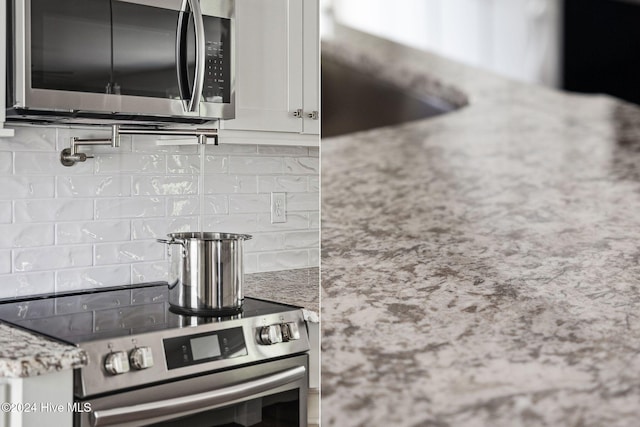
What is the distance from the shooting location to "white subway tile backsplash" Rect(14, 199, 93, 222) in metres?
1.88

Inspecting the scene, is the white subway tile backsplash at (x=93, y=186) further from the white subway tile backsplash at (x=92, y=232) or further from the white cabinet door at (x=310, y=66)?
the white cabinet door at (x=310, y=66)

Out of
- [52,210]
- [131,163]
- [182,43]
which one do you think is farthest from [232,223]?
[182,43]

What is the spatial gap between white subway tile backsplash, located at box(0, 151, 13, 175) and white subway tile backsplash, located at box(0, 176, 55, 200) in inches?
0.7

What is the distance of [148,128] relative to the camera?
2.09m

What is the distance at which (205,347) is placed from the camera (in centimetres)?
160

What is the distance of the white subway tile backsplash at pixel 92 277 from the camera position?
6.49 ft

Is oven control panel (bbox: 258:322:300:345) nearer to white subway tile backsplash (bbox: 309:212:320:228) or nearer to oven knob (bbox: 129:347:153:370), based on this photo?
oven knob (bbox: 129:347:153:370)

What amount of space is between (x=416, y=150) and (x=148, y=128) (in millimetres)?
1882

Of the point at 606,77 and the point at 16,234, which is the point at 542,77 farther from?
the point at 16,234

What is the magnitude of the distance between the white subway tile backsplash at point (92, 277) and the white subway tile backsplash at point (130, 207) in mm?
174

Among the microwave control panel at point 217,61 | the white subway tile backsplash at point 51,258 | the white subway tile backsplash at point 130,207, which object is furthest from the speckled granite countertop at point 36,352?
the microwave control panel at point 217,61

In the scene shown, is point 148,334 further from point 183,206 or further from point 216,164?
point 216,164

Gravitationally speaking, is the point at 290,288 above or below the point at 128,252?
below

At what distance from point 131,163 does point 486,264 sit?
1951 millimetres
